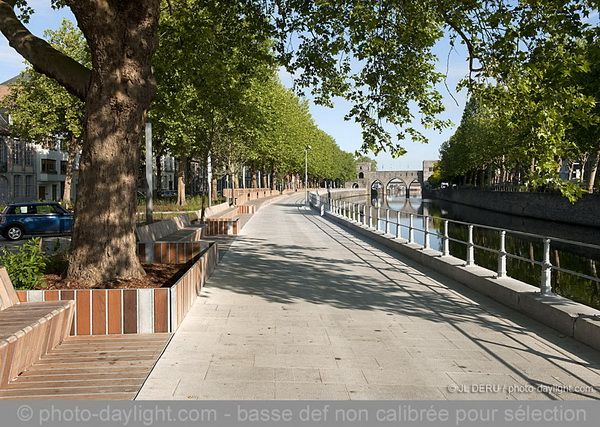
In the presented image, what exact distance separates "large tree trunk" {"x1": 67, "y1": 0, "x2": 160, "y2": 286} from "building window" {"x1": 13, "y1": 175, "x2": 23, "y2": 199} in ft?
161

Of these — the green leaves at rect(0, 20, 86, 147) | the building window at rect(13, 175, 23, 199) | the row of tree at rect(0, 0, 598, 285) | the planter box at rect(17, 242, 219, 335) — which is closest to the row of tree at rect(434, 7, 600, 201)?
the row of tree at rect(0, 0, 598, 285)

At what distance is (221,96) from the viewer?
14234 millimetres

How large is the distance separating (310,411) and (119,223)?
4185 millimetres

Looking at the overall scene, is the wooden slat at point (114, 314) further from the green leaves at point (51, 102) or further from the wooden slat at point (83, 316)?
the green leaves at point (51, 102)

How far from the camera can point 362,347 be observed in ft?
18.9

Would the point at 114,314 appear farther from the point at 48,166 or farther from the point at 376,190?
the point at 376,190

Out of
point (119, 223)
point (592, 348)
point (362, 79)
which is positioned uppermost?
point (362, 79)

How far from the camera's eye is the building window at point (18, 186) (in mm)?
50469

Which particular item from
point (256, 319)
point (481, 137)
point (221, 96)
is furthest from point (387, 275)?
point (481, 137)

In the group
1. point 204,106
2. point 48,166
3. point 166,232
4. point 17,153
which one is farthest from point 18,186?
point 166,232

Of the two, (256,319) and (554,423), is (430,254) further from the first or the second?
(554,423)

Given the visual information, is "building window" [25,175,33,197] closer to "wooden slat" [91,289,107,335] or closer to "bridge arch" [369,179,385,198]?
"wooden slat" [91,289,107,335]

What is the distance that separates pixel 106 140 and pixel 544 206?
38235 millimetres

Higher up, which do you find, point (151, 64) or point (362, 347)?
point (151, 64)
